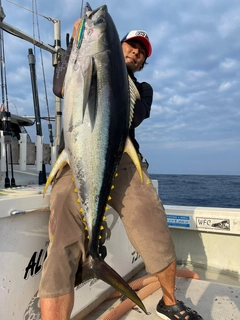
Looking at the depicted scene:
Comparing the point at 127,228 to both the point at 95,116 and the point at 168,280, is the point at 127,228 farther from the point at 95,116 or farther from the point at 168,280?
the point at 95,116

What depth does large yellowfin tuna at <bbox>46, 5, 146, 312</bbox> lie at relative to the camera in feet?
5.76

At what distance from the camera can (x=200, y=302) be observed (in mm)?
2645

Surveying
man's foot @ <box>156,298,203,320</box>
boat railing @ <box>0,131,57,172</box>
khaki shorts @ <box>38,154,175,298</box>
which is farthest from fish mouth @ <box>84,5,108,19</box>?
man's foot @ <box>156,298,203,320</box>

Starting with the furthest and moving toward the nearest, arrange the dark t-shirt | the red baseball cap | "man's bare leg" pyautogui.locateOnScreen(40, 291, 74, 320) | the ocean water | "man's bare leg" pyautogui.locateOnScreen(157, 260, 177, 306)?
1. the ocean water
2. the red baseball cap
3. "man's bare leg" pyautogui.locateOnScreen(157, 260, 177, 306)
4. the dark t-shirt
5. "man's bare leg" pyautogui.locateOnScreen(40, 291, 74, 320)

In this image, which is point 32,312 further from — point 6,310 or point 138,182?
point 138,182

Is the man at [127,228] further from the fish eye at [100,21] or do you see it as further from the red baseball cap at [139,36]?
the fish eye at [100,21]

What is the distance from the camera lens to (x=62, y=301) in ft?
5.72

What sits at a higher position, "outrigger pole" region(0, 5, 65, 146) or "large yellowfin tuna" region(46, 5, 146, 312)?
"outrigger pole" region(0, 5, 65, 146)

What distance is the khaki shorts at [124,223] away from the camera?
1770mm

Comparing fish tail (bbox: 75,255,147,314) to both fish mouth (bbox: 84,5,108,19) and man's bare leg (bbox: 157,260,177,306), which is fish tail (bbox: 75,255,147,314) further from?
fish mouth (bbox: 84,5,108,19)

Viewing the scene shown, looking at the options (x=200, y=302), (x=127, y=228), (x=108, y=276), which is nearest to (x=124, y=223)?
(x=127, y=228)

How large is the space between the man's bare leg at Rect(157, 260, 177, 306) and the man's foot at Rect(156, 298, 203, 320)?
41mm

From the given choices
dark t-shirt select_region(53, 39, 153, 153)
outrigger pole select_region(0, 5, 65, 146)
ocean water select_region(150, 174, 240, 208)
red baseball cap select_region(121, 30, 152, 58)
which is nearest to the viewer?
dark t-shirt select_region(53, 39, 153, 153)

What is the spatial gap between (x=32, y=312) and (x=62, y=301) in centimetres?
33
